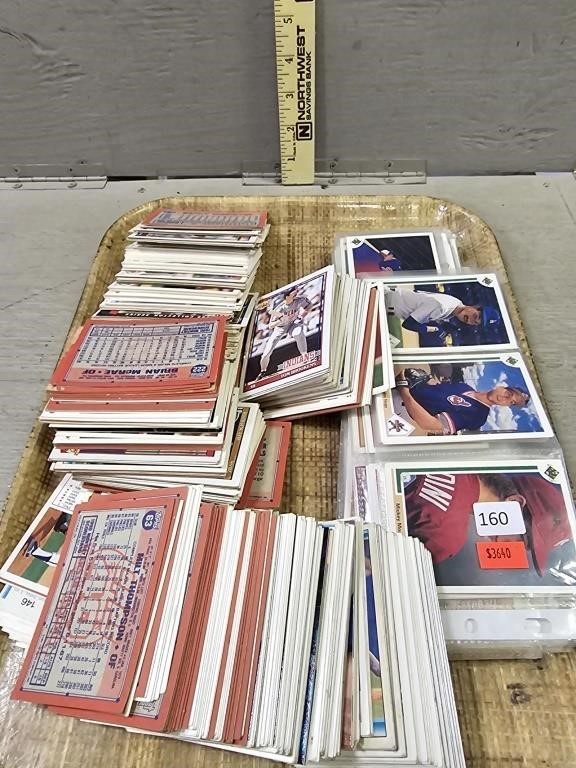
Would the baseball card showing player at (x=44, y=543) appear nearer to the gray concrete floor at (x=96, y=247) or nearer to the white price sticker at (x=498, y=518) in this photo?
the gray concrete floor at (x=96, y=247)

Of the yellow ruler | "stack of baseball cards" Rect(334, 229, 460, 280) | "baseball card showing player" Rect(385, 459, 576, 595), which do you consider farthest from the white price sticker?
the yellow ruler

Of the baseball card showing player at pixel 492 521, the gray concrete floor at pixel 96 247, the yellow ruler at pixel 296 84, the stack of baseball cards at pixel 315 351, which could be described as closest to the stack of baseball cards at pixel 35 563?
the gray concrete floor at pixel 96 247

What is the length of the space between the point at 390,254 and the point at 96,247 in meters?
0.68

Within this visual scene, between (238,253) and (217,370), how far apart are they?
0.37 m

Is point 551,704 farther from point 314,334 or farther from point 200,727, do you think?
point 314,334

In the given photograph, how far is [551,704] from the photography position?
798 millimetres

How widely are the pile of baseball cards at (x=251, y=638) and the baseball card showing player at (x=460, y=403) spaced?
25 cm

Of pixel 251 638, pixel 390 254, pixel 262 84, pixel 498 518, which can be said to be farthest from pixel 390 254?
pixel 251 638

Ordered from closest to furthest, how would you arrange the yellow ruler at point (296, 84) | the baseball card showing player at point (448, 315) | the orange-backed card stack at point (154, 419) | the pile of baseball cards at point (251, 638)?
the pile of baseball cards at point (251, 638), the orange-backed card stack at point (154, 419), the baseball card showing player at point (448, 315), the yellow ruler at point (296, 84)

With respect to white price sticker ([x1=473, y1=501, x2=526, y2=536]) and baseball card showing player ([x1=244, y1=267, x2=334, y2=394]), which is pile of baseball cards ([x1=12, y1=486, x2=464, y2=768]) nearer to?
white price sticker ([x1=473, y1=501, x2=526, y2=536])

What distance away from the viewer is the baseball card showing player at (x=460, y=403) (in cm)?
102

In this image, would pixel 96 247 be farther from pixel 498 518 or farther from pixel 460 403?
pixel 498 518

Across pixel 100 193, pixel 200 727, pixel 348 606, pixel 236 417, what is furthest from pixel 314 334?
pixel 100 193

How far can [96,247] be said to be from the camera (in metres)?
1.49
